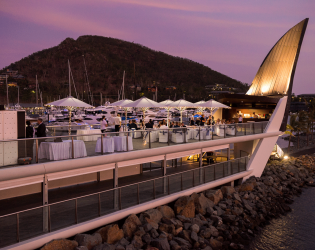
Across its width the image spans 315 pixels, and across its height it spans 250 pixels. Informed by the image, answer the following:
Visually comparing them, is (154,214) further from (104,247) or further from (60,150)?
(60,150)

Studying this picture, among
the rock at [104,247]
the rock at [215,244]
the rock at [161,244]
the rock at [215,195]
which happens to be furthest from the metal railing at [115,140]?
the rock at [215,244]

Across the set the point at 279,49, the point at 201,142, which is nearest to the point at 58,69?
the point at 279,49

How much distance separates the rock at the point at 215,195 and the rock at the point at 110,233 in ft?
24.2

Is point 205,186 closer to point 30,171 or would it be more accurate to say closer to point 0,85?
point 30,171

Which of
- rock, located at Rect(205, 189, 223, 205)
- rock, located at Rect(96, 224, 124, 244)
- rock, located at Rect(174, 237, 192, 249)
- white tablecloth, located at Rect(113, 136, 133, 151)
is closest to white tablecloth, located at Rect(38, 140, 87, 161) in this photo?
white tablecloth, located at Rect(113, 136, 133, 151)

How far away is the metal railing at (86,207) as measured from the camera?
9758mm

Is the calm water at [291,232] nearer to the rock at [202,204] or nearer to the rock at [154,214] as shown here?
the rock at [202,204]

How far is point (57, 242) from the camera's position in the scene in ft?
34.7

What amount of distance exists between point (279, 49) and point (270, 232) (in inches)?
945

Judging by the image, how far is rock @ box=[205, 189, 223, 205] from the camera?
18.0 metres

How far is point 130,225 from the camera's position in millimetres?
13086

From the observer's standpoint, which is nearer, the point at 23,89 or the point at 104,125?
the point at 104,125

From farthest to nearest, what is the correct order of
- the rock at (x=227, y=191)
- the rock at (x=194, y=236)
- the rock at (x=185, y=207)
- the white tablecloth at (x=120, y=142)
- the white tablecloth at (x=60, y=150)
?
the rock at (x=227, y=191), the rock at (x=185, y=207), the rock at (x=194, y=236), the white tablecloth at (x=120, y=142), the white tablecloth at (x=60, y=150)

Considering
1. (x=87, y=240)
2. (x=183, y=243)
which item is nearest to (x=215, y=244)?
(x=183, y=243)
